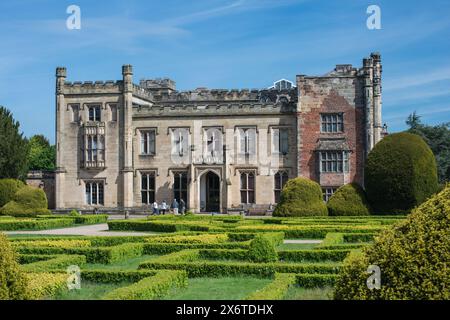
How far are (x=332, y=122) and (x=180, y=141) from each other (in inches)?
433

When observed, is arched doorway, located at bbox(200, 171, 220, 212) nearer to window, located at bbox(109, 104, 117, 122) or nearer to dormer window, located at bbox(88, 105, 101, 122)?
window, located at bbox(109, 104, 117, 122)

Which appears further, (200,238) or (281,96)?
(281,96)

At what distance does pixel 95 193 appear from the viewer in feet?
158

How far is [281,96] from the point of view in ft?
172

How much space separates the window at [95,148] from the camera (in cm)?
4800

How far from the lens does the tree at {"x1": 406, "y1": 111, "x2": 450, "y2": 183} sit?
55300 millimetres

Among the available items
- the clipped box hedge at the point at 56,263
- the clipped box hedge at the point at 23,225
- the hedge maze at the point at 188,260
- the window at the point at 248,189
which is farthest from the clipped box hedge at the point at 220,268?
the window at the point at 248,189

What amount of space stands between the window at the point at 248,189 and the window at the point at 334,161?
5.10 metres

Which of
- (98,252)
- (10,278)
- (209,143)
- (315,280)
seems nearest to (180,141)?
(209,143)

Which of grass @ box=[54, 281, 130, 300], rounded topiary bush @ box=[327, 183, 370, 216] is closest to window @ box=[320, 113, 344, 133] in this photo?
rounded topiary bush @ box=[327, 183, 370, 216]

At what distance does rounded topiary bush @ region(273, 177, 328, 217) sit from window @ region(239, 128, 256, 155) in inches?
499

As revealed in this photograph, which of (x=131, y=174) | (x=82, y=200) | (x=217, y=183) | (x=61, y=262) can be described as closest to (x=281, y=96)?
(x=217, y=183)
